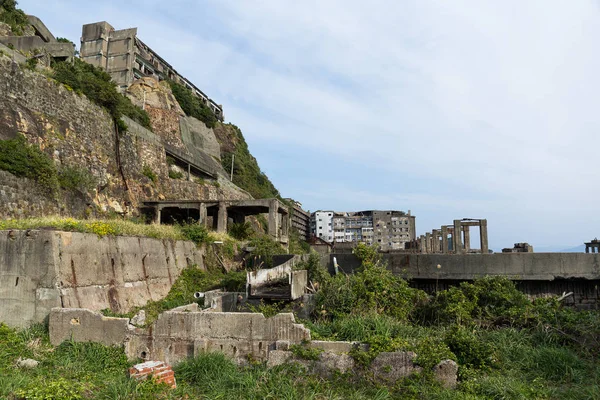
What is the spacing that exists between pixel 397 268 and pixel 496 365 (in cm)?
483

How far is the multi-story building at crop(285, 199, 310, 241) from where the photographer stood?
7319cm

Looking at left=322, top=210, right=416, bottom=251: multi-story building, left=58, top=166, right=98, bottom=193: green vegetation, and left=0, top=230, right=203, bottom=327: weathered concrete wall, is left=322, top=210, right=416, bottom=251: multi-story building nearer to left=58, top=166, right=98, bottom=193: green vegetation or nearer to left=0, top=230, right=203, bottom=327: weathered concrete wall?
left=58, top=166, right=98, bottom=193: green vegetation

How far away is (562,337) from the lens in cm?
831

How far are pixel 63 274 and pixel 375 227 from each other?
85216 mm

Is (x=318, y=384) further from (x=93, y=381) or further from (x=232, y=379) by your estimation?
(x=93, y=381)

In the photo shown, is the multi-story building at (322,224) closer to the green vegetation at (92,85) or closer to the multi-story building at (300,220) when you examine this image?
the multi-story building at (300,220)

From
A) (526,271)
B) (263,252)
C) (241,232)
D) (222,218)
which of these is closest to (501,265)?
(526,271)

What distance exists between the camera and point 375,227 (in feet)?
303

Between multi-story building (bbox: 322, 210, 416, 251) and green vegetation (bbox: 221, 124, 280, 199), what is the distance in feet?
119

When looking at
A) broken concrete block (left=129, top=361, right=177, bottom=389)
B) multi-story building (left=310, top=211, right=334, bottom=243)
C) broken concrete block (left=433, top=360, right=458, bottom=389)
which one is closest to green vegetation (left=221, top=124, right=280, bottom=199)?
multi-story building (left=310, top=211, right=334, bottom=243)

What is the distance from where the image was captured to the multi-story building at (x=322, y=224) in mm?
97000

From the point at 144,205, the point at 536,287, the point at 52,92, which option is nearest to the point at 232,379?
the point at 536,287

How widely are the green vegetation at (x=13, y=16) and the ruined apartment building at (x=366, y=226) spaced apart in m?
70.1

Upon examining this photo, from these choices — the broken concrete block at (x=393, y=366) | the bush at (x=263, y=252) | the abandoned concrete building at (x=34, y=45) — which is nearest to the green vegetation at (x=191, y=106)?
the abandoned concrete building at (x=34, y=45)
